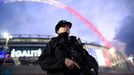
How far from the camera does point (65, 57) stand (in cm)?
399

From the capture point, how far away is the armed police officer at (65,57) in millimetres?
3963

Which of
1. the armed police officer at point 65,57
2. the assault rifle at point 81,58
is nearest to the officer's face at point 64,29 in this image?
the armed police officer at point 65,57

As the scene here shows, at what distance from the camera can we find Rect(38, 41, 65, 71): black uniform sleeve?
13.0 ft

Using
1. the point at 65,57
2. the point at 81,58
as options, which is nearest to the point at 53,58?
the point at 65,57

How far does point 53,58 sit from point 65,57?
14 centimetres

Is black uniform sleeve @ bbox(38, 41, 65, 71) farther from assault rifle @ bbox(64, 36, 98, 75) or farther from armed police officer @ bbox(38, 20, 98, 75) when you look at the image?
assault rifle @ bbox(64, 36, 98, 75)

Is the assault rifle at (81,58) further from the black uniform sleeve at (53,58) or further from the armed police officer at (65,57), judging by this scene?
the black uniform sleeve at (53,58)

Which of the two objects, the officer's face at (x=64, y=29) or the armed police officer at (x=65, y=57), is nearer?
the armed police officer at (x=65, y=57)

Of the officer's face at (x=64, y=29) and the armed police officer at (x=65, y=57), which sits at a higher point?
the officer's face at (x=64, y=29)

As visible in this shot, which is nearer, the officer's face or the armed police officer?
the armed police officer

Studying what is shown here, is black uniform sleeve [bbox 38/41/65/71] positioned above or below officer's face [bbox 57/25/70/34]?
below

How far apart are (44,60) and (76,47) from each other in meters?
0.38

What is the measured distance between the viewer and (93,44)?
7206 cm

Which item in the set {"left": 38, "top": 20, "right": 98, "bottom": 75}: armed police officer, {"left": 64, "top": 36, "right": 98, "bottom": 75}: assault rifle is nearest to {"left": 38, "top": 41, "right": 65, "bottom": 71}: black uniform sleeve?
{"left": 38, "top": 20, "right": 98, "bottom": 75}: armed police officer
